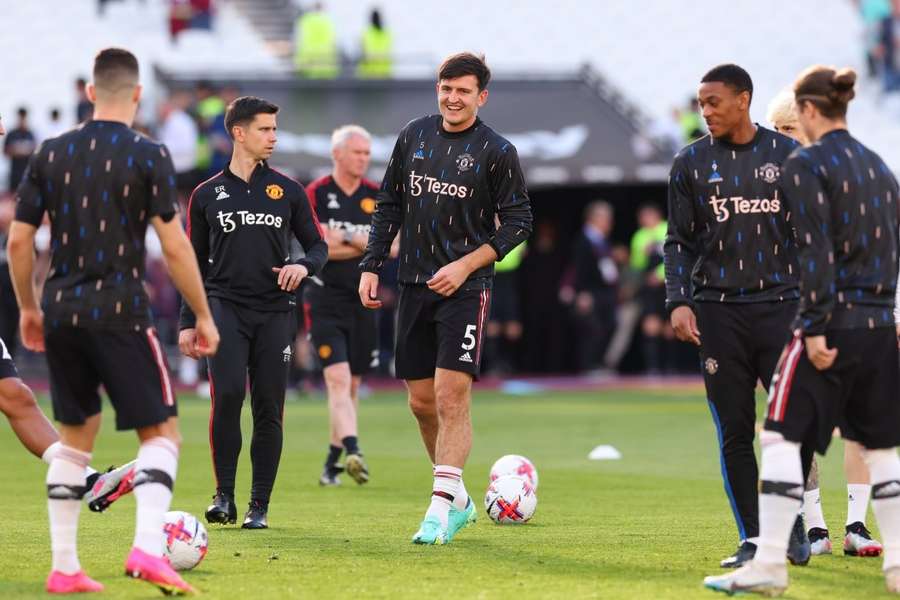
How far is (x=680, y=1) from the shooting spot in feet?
122

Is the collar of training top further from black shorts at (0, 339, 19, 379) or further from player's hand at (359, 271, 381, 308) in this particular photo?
black shorts at (0, 339, 19, 379)

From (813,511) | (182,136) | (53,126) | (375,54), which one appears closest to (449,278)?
(813,511)

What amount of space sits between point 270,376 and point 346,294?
3432 mm

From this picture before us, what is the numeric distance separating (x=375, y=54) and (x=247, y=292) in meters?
16.4

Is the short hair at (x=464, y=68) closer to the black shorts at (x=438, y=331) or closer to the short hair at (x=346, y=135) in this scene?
the black shorts at (x=438, y=331)

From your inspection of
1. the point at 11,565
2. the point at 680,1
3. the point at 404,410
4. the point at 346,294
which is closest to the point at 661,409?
the point at 404,410

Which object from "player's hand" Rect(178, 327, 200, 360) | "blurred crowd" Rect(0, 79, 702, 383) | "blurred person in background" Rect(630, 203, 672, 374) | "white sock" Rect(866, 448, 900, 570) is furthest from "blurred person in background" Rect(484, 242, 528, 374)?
"white sock" Rect(866, 448, 900, 570)

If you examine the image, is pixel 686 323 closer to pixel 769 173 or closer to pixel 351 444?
pixel 769 173

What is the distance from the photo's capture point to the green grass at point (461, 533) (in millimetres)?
7039

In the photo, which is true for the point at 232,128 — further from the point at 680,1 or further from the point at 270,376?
the point at 680,1

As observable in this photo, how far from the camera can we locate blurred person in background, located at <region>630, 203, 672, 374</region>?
24.2 metres

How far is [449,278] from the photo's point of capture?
332 inches

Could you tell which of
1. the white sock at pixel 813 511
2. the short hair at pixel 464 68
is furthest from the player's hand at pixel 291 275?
the white sock at pixel 813 511

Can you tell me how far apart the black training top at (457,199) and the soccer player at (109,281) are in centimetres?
209
